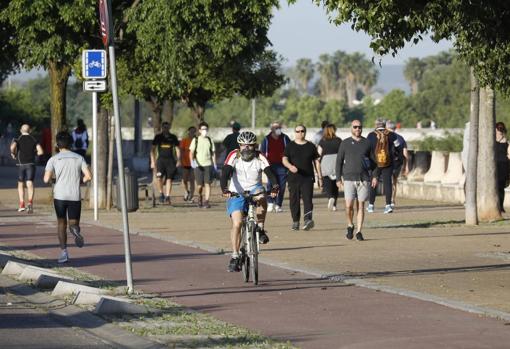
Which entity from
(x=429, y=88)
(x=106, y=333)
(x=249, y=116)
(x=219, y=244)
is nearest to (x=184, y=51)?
(x=219, y=244)

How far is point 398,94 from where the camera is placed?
6156 inches

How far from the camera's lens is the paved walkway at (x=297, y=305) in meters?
11.1

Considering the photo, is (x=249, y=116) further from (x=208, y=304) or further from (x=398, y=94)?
(x=208, y=304)

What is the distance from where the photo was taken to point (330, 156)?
2920cm

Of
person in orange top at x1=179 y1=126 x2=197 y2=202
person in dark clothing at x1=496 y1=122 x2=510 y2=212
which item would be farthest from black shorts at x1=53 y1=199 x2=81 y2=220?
person in orange top at x1=179 y1=126 x2=197 y2=202

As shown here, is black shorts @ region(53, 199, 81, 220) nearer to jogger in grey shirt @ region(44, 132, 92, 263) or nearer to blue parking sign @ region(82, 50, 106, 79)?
jogger in grey shirt @ region(44, 132, 92, 263)

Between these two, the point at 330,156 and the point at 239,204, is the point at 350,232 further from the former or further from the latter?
the point at 330,156

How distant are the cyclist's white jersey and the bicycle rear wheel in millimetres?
664

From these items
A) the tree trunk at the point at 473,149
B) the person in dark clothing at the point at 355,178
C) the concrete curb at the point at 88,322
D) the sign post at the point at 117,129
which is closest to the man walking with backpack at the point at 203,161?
the tree trunk at the point at 473,149

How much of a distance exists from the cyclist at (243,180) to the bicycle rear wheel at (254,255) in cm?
41

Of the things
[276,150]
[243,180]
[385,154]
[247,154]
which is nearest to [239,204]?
[243,180]

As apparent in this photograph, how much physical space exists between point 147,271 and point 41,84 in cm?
15601

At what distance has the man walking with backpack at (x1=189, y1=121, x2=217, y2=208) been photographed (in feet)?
98.7

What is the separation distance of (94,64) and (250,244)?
9747 mm
